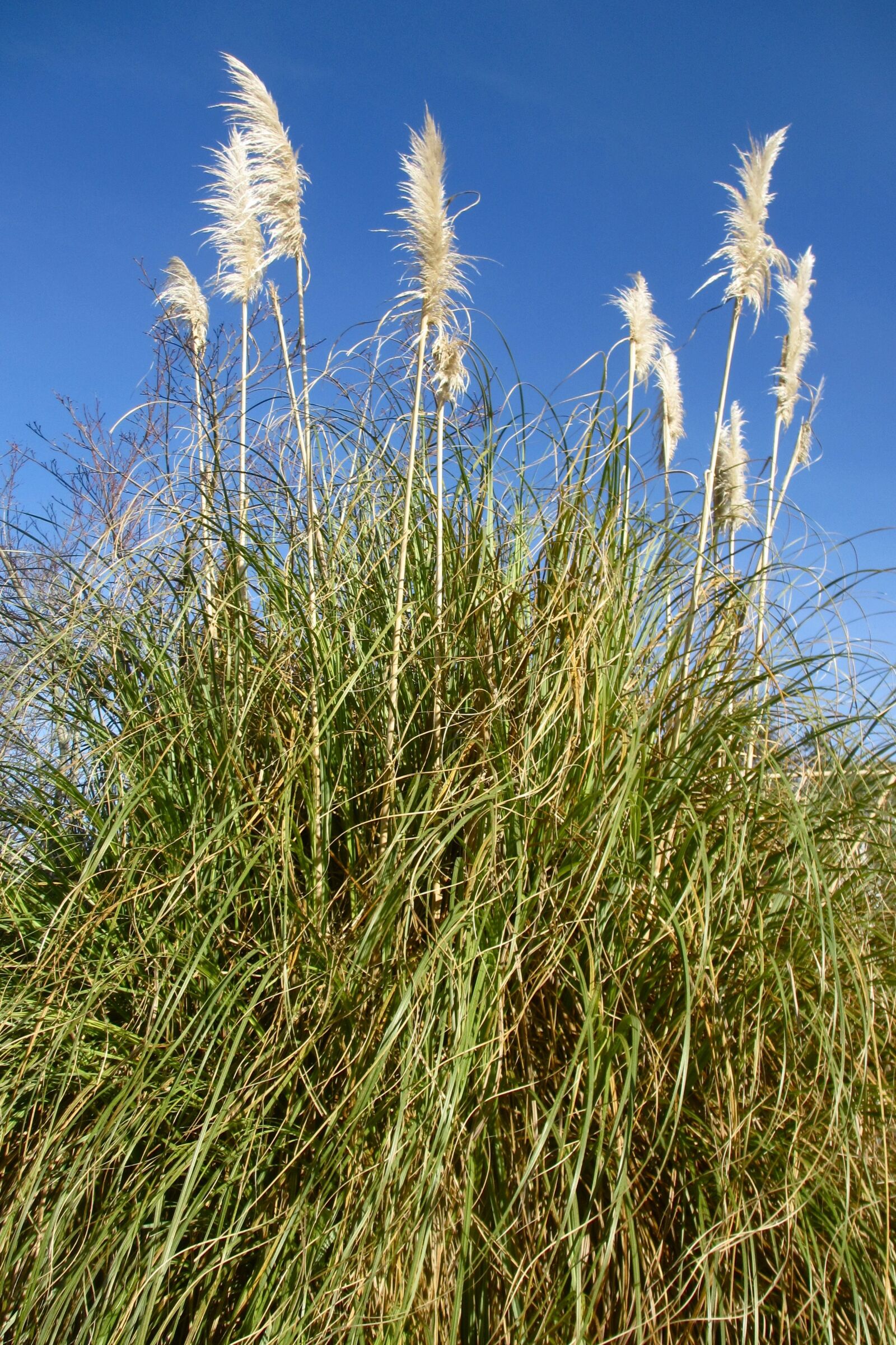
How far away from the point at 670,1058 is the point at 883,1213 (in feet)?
1.38

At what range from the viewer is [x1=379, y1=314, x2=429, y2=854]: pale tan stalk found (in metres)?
1.75

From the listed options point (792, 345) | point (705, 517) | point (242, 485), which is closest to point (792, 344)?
point (792, 345)

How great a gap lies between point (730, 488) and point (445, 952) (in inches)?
76.6

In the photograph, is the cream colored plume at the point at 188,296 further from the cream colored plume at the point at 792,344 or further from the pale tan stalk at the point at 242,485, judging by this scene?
the cream colored plume at the point at 792,344

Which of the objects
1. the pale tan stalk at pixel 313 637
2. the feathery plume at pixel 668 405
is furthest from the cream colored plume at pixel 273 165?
the feathery plume at pixel 668 405

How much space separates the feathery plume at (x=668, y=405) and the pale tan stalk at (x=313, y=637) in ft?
3.69

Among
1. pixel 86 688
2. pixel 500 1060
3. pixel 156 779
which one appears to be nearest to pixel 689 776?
pixel 500 1060

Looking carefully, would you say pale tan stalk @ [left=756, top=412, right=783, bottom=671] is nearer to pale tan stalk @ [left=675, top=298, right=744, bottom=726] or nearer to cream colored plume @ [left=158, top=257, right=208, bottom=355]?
pale tan stalk @ [left=675, top=298, right=744, bottom=726]

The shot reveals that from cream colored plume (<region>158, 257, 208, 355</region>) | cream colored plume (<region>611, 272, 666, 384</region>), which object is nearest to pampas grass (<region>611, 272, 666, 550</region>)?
cream colored plume (<region>611, 272, 666, 384</region>)

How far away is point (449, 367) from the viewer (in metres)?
2.12

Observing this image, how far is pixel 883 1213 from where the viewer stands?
149 cm

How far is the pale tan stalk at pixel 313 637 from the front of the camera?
172cm

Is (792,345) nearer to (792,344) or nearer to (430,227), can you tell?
(792,344)

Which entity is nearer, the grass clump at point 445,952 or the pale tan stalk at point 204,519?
the grass clump at point 445,952
